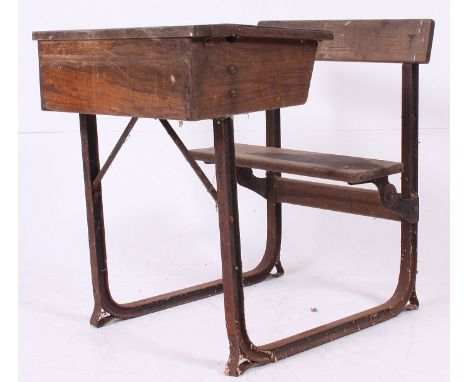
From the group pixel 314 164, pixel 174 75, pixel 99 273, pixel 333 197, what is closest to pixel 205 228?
pixel 333 197

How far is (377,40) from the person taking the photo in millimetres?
3766

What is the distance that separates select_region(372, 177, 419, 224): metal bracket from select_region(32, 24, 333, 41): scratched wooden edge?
0.54 metres

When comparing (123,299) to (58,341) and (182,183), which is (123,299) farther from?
(182,183)

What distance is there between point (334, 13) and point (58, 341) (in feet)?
7.19

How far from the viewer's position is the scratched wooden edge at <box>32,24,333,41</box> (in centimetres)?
291

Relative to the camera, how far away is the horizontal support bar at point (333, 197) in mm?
3840

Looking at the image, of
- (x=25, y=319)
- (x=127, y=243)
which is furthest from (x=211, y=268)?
(x=25, y=319)

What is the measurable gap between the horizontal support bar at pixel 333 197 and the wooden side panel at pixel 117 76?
1024 mm

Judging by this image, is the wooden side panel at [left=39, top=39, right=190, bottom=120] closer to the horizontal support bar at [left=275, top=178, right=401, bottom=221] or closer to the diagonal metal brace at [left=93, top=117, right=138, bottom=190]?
the diagonal metal brace at [left=93, top=117, right=138, bottom=190]

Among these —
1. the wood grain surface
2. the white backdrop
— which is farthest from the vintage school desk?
the white backdrop

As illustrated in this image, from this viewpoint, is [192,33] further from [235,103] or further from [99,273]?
[99,273]

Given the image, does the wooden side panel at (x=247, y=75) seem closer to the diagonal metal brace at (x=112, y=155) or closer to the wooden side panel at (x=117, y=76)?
the wooden side panel at (x=117, y=76)

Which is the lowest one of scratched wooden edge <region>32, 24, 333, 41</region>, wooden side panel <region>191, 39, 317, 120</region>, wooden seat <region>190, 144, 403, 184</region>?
wooden seat <region>190, 144, 403, 184</region>

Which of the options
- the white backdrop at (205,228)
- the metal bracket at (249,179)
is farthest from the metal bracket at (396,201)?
A: the metal bracket at (249,179)
